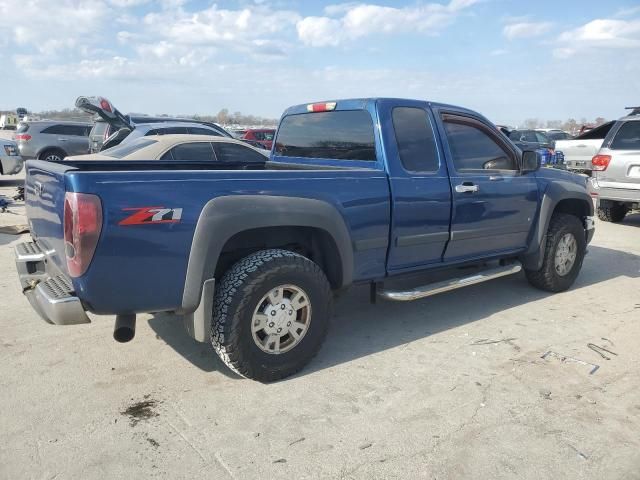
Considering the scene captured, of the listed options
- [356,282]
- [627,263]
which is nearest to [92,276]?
[356,282]

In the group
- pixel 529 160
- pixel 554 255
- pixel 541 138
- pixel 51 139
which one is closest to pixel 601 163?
pixel 554 255

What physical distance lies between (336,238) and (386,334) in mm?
1159

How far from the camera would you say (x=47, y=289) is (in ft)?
10.2

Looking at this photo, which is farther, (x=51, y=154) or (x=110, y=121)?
(x=51, y=154)

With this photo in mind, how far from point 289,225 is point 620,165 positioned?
24.9ft

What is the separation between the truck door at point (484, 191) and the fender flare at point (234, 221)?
136 centimetres

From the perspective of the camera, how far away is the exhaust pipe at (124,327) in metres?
3.10

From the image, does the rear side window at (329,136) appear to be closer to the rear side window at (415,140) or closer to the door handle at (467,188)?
the rear side window at (415,140)

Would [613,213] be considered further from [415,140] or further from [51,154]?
[51,154]

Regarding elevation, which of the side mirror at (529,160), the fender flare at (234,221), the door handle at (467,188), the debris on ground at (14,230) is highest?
the side mirror at (529,160)

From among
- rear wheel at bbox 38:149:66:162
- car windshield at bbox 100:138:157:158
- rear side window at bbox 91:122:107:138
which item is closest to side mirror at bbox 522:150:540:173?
car windshield at bbox 100:138:157:158

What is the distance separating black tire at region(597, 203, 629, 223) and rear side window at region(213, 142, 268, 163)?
6.42m

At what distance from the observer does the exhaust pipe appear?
310cm

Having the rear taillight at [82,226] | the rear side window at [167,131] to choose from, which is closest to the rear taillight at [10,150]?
the rear side window at [167,131]
